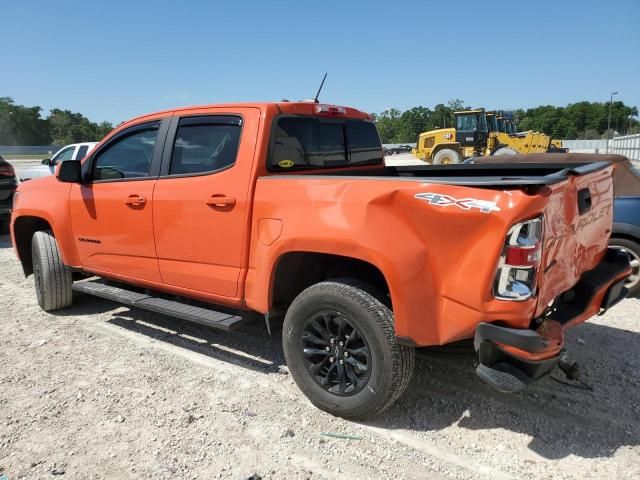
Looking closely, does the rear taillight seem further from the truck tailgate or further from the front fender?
the front fender

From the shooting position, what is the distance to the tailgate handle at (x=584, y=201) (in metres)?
2.88

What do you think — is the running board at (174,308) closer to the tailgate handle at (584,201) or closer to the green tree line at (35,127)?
the tailgate handle at (584,201)

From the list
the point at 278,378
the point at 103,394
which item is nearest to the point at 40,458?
the point at 103,394

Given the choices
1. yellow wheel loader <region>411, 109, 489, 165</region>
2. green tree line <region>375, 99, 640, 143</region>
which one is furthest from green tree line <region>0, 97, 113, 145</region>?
yellow wheel loader <region>411, 109, 489, 165</region>

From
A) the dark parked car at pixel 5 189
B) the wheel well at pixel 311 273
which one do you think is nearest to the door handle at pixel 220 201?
the wheel well at pixel 311 273

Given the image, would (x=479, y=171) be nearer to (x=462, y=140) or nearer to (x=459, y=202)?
(x=459, y=202)

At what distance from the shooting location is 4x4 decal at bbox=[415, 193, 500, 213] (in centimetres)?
238

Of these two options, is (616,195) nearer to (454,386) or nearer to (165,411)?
(454,386)

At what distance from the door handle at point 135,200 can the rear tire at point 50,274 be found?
1.43 meters

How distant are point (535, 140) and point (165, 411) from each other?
2242 centimetres

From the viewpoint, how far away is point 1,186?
9586mm

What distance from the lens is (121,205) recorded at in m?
4.19

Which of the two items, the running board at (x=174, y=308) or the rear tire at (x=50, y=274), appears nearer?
the running board at (x=174, y=308)

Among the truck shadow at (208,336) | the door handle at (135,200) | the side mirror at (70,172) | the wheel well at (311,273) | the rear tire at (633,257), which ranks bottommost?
the truck shadow at (208,336)
